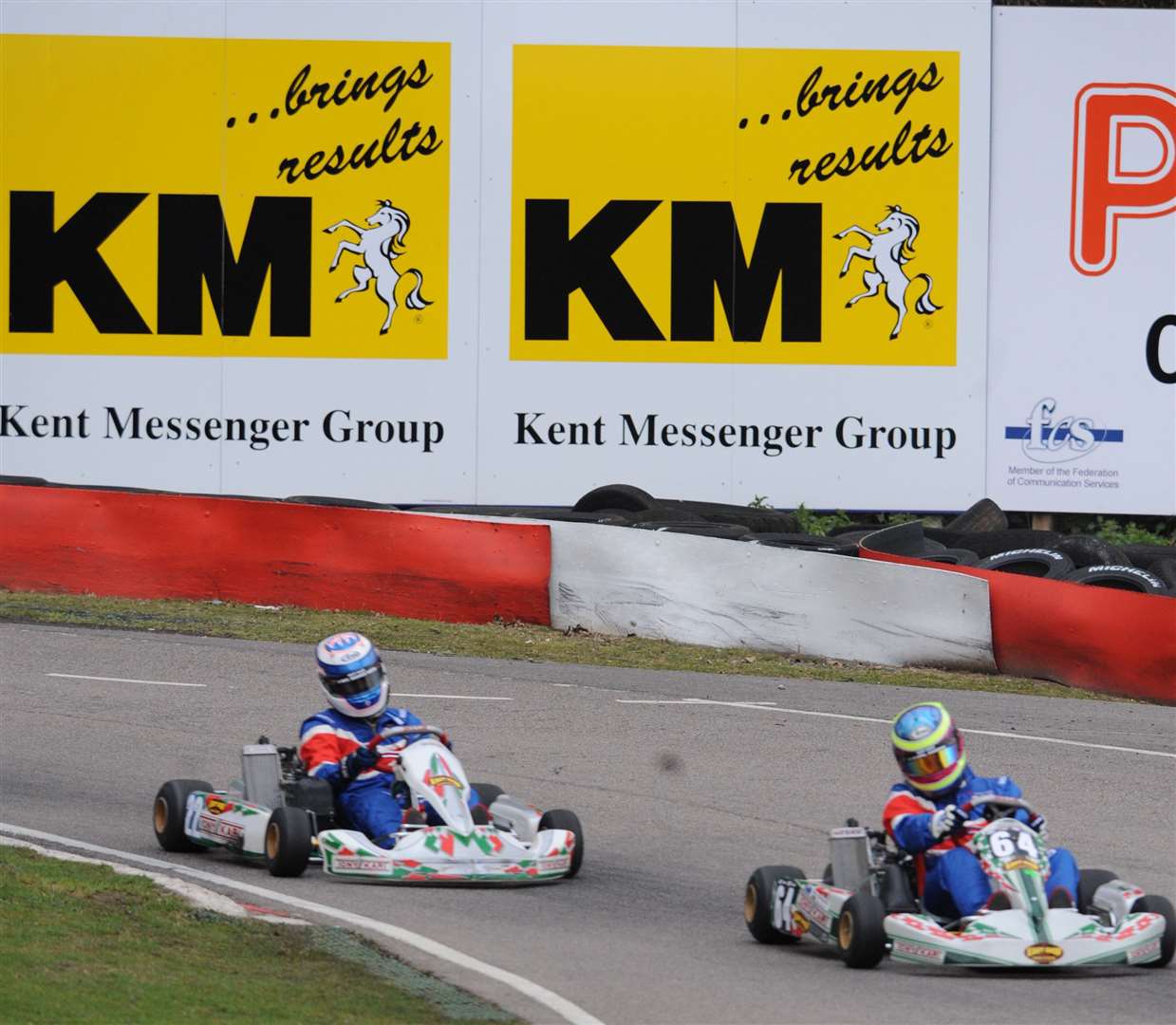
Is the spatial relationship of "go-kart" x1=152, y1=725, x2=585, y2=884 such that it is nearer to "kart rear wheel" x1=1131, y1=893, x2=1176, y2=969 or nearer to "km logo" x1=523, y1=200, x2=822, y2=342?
"kart rear wheel" x1=1131, y1=893, x2=1176, y2=969


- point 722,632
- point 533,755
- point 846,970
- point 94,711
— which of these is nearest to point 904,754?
point 846,970

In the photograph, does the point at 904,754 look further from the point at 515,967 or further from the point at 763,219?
the point at 763,219

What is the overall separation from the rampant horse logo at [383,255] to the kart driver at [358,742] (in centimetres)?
1079

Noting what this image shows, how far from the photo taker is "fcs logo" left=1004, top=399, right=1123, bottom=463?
18.6 m

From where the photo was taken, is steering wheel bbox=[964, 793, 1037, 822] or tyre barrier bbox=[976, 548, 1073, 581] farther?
tyre barrier bbox=[976, 548, 1073, 581]

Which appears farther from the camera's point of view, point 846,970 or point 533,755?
point 533,755

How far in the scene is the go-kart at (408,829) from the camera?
762cm

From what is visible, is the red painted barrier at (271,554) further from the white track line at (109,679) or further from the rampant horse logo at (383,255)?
the rampant horse logo at (383,255)

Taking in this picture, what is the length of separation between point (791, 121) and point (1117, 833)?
1114cm

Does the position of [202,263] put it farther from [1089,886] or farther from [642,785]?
[1089,886]

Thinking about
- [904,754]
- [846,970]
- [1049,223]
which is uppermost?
[1049,223]

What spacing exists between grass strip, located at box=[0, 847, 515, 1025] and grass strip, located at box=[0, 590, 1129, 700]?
714cm

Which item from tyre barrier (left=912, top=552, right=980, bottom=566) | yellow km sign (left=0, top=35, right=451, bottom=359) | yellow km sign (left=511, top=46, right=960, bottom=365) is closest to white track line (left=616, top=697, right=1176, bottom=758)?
tyre barrier (left=912, top=552, right=980, bottom=566)

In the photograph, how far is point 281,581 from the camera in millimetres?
15836
